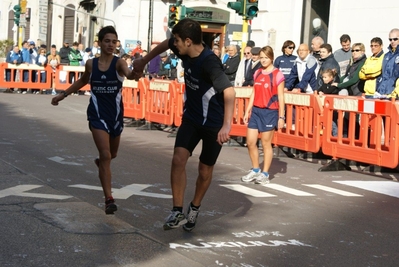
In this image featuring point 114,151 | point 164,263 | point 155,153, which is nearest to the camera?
point 164,263

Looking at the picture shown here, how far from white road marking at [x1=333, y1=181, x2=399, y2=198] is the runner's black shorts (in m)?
3.75

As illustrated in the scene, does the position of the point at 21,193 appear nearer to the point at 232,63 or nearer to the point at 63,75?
the point at 232,63

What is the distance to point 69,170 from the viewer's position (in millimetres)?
11461

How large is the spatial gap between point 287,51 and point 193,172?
4.86m

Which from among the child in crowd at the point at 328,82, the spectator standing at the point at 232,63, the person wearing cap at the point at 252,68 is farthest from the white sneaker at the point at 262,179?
the spectator standing at the point at 232,63

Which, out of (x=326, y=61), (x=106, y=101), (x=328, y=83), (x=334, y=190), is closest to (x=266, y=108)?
(x=334, y=190)

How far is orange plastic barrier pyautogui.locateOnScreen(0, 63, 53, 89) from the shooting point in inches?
1250

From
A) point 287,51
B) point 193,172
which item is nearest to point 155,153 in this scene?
point 193,172

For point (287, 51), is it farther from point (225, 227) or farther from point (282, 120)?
point (225, 227)

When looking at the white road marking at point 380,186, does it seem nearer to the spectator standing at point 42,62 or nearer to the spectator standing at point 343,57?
the spectator standing at point 343,57

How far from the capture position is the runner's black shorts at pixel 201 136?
25.3 feet

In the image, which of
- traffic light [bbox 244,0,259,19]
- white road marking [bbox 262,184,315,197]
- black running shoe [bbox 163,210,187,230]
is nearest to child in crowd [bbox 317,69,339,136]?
white road marking [bbox 262,184,315,197]

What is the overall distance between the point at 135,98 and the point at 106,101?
467 inches

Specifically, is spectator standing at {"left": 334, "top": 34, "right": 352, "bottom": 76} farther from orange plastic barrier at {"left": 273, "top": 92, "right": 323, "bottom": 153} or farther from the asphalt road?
the asphalt road
